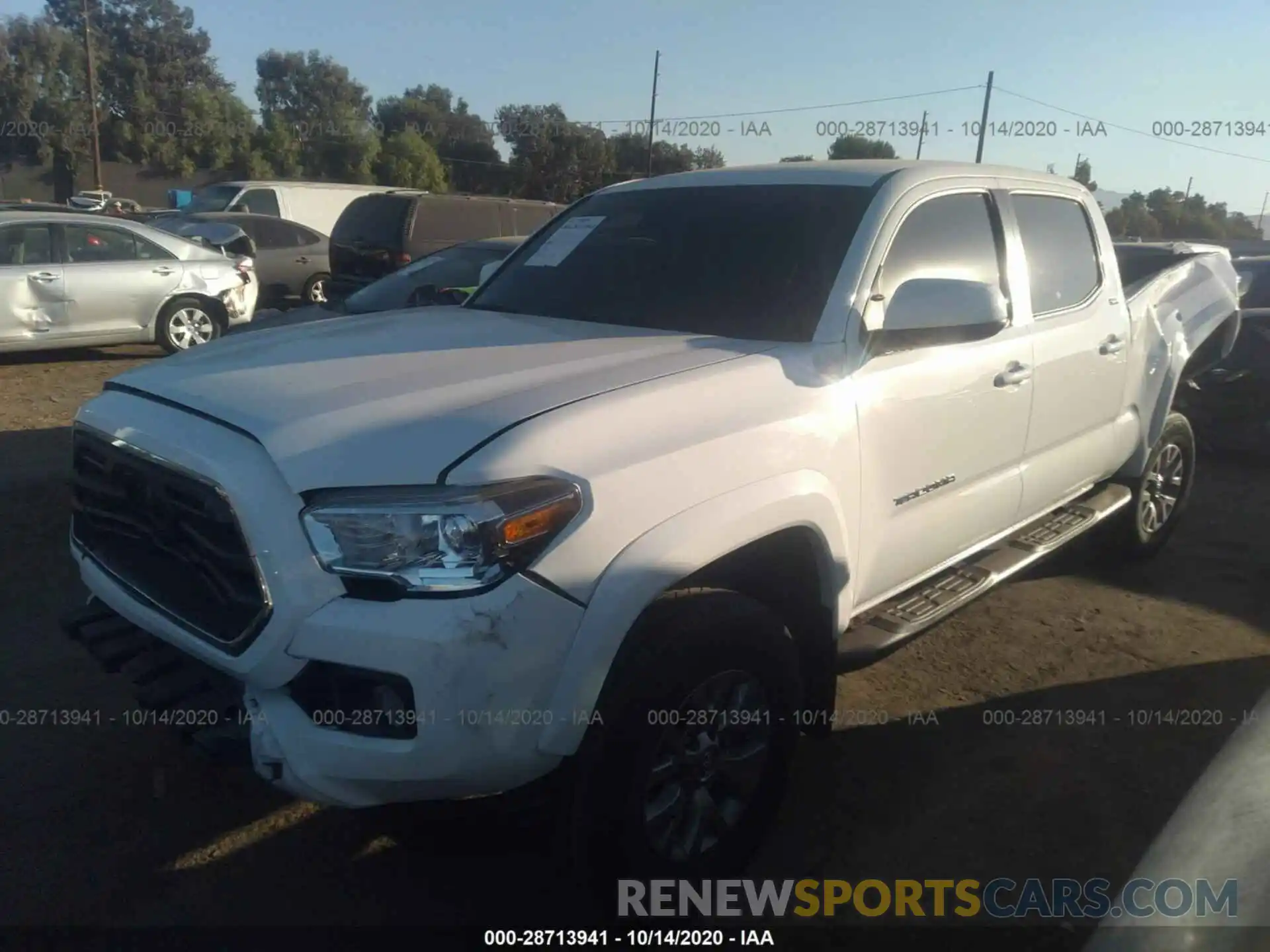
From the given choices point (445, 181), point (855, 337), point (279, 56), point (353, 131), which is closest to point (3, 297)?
point (855, 337)

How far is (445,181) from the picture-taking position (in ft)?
165

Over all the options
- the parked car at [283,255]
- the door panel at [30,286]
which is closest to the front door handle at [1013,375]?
the door panel at [30,286]

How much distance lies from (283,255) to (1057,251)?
13.2 metres

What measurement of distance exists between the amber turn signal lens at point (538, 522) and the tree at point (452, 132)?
47.5 metres

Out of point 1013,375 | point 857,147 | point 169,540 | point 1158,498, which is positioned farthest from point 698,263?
point 857,147

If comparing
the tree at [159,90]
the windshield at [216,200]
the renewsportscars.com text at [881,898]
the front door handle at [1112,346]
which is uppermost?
the tree at [159,90]

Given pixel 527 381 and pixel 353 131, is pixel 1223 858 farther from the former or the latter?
pixel 353 131

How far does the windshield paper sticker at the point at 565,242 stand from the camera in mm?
4102

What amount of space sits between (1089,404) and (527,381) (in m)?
2.89

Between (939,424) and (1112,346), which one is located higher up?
(1112,346)

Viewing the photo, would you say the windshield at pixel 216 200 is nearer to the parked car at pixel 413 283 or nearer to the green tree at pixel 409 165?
the parked car at pixel 413 283

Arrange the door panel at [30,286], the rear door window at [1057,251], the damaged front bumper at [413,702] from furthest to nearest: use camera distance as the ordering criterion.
Answer: the door panel at [30,286], the rear door window at [1057,251], the damaged front bumper at [413,702]

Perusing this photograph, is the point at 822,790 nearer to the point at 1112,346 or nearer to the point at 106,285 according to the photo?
the point at 1112,346

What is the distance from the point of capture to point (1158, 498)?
5777 mm
